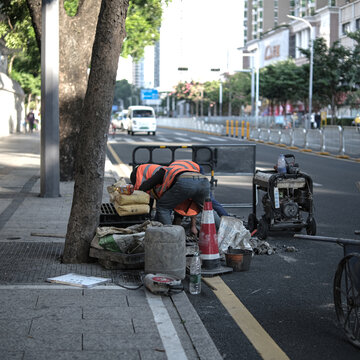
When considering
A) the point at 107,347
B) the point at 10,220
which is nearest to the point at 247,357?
the point at 107,347

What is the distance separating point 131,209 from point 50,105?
537cm

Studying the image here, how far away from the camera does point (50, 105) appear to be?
13.1m

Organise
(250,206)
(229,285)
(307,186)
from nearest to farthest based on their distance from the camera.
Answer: (229,285) < (307,186) < (250,206)

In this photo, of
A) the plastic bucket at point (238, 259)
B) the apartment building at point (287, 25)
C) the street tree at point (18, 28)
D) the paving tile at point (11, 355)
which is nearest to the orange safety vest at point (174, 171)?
the plastic bucket at point (238, 259)

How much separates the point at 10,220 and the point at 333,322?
6077 millimetres

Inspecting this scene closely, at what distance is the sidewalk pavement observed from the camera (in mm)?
4594

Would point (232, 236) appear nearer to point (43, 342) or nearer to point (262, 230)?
point (262, 230)

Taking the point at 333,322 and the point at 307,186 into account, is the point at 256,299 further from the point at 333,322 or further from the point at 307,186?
the point at 307,186

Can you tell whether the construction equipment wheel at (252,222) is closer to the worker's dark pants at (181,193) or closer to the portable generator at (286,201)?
the portable generator at (286,201)

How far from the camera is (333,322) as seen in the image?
5.46m

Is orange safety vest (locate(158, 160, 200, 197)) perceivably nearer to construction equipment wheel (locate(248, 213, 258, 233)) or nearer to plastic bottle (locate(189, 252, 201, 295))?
construction equipment wheel (locate(248, 213, 258, 233))

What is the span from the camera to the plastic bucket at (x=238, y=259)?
24.1 ft

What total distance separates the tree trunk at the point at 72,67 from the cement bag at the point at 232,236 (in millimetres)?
8822

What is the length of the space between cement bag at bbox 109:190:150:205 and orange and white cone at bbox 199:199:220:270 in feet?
4.45
